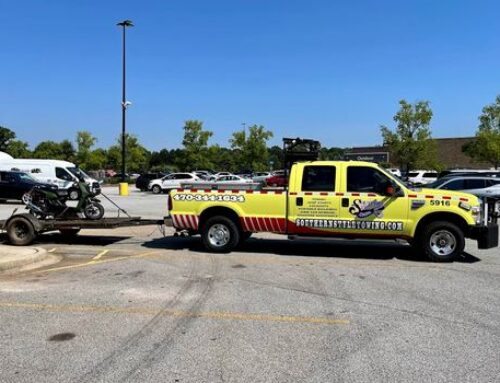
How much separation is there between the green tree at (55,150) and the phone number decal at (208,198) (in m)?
80.7

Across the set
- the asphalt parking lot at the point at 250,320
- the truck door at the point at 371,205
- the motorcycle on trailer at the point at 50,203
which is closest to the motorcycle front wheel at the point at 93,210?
the motorcycle on trailer at the point at 50,203

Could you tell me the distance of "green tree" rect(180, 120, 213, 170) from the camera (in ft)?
190

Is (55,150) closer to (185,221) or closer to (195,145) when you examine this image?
(195,145)

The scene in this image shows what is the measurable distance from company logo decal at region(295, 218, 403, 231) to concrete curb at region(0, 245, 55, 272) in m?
4.96

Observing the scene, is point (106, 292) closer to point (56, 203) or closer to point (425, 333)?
point (425, 333)

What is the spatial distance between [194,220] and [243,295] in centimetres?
400

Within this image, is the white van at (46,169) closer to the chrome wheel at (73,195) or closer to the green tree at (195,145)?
the chrome wheel at (73,195)

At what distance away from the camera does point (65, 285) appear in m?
7.64

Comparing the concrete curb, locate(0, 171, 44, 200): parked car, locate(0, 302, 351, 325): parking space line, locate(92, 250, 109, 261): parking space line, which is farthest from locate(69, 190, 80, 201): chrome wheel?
locate(0, 171, 44, 200): parked car

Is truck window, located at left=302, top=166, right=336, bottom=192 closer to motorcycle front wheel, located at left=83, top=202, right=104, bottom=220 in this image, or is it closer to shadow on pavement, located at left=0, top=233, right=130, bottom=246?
shadow on pavement, located at left=0, top=233, right=130, bottom=246

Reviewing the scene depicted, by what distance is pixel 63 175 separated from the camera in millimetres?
28281

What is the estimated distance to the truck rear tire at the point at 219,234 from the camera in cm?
1059

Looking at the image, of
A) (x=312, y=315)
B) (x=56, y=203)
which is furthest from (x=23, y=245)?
(x=312, y=315)

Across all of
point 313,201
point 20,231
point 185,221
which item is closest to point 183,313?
point 313,201
